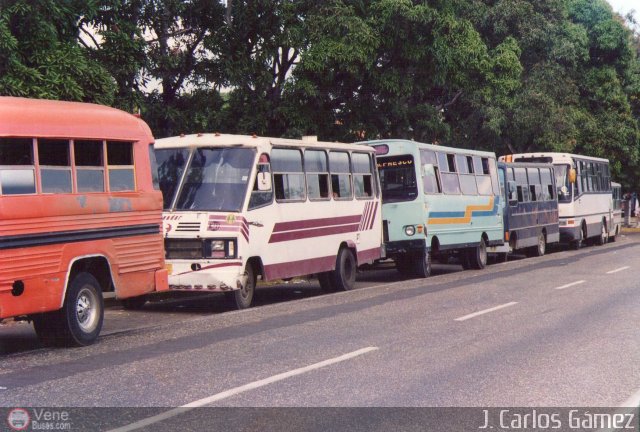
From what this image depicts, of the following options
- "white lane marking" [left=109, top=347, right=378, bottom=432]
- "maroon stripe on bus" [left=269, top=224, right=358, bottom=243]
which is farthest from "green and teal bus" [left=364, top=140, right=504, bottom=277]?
"white lane marking" [left=109, top=347, right=378, bottom=432]

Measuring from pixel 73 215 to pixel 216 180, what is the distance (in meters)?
5.06

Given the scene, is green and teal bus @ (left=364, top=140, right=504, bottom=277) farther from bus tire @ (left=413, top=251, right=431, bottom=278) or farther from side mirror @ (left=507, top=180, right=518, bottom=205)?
side mirror @ (left=507, top=180, right=518, bottom=205)

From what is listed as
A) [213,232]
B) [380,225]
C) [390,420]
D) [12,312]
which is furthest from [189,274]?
[390,420]

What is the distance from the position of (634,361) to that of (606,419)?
9.36ft

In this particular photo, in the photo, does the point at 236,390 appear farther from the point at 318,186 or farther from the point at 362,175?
the point at 362,175

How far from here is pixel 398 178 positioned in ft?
75.9

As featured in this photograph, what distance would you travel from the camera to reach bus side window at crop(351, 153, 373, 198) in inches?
815

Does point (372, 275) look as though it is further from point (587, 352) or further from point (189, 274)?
point (587, 352)

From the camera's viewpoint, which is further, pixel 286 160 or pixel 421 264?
pixel 421 264

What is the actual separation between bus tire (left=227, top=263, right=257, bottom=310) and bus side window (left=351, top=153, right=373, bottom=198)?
458cm

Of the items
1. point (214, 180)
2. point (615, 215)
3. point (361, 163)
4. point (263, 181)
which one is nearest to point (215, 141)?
point (214, 180)

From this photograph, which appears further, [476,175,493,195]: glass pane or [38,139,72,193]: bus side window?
[476,175,493,195]: glass pane

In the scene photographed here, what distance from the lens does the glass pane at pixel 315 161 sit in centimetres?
1861

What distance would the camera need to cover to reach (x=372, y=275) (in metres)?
26.1
